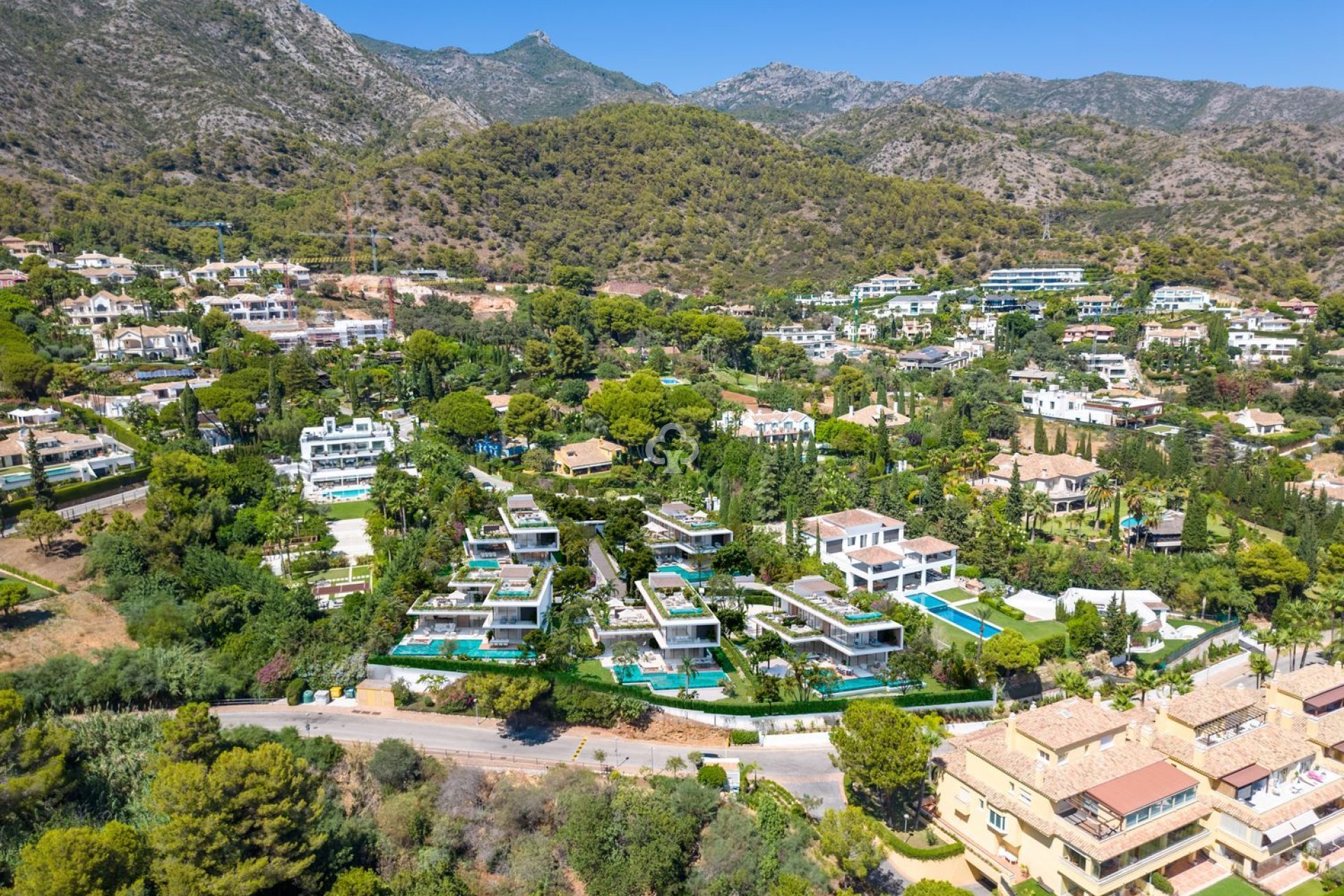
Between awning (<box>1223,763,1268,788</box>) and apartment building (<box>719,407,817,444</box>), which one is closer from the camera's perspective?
awning (<box>1223,763,1268,788</box>)

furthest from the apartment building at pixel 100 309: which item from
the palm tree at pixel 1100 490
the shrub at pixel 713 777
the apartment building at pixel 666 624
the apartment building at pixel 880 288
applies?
the apartment building at pixel 880 288

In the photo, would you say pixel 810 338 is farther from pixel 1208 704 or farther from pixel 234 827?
pixel 234 827

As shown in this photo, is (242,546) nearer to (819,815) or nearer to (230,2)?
(819,815)

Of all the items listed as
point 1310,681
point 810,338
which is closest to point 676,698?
point 1310,681

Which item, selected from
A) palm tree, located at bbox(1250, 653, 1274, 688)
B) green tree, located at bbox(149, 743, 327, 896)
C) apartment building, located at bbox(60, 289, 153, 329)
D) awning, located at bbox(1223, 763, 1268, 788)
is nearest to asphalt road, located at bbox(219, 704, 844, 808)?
green tree, located at bbox(149, 743, 327, 896)

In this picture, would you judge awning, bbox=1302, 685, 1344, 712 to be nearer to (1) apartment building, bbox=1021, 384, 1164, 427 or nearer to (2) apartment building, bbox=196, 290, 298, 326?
(1) apartment building, bbox=1021, 384, 1164, 427
